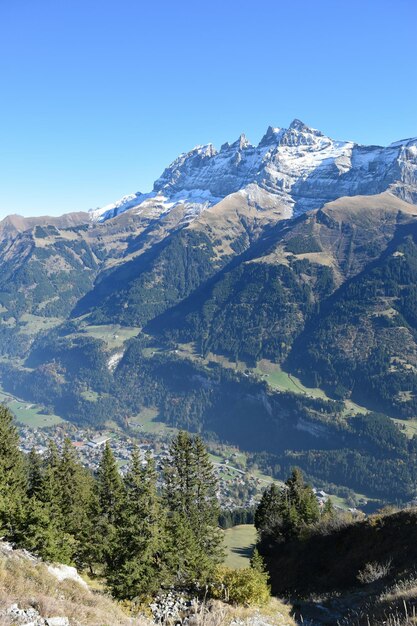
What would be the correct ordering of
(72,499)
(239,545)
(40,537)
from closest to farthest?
1. (40,537)
2. (72,499)
3. (239,545)

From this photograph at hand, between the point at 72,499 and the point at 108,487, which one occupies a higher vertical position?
the point at 108,487

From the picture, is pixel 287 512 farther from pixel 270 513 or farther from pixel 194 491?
pixel 194 491

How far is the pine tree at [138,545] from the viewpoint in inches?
1232

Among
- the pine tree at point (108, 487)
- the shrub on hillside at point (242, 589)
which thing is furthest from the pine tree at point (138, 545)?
the pine tree at point (108, 487)

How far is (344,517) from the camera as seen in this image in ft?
189

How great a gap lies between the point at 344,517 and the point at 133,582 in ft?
118

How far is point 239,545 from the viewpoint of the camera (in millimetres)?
93875

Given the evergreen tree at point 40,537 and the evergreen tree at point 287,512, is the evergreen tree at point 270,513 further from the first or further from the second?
the evergreen tree at point 40,537

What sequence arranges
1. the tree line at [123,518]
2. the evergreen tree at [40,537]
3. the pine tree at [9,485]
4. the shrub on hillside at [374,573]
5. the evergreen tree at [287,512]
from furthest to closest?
the evergreen tree at [287,512] → the shrub on hillside at [374,573] → the pine tree at [9,485] → the tree line at [123,518] → the evergreen tree at [40,537]

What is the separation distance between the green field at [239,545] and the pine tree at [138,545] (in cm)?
4781

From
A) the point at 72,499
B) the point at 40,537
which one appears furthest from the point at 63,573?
the point at 72,499

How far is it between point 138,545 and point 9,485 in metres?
20.5

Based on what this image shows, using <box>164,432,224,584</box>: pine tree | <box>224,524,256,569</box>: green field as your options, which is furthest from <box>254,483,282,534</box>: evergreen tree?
<box>164,432,224,584</box>: pine tree

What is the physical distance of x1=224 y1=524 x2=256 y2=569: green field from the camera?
8095 cm
